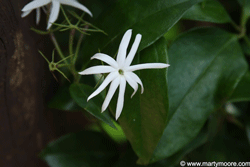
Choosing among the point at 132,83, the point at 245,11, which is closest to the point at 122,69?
the point at 132,83

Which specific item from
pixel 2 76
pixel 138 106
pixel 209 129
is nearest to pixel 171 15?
pixel 138 106

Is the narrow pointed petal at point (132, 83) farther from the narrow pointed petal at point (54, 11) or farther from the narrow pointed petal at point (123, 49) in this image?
the narrow pointed petal at point (54, 11)

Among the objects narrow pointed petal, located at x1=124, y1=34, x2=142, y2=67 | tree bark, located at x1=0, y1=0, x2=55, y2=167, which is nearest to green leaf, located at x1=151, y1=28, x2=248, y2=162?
narrow pointed petal, located at x1=124, y1=34, x2=142, y2=67

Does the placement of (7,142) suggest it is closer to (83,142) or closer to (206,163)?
(83,142)

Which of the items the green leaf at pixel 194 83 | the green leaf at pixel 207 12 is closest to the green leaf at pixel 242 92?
the green leaf at pixel 194 83

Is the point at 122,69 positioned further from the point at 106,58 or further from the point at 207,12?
the point at 207,12
